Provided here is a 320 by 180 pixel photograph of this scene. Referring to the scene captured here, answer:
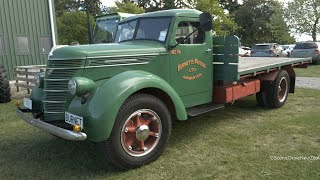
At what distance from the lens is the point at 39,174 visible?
13.1ft

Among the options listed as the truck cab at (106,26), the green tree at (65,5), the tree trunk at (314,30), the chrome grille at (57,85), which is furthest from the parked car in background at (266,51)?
the green tree at (65,5)

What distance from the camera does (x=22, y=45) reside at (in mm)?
13070

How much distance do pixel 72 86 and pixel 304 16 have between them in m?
38.7

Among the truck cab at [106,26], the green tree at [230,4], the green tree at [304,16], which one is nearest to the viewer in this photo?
the truck cab at [106,26]

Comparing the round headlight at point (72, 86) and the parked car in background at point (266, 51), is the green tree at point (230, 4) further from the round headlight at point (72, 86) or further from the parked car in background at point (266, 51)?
the round headlight at point (72, 86)

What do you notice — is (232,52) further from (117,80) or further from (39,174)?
(39,174)

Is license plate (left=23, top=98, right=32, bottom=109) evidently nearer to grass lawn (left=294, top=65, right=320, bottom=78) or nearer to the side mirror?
the side mirror

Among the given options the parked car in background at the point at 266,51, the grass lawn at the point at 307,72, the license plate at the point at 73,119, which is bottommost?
the grass lawn at the point at 307,72

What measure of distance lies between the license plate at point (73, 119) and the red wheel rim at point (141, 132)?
1.77ft

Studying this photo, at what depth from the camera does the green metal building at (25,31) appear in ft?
41.0

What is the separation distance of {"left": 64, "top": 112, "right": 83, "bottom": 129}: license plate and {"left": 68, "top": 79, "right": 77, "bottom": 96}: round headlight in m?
0.28

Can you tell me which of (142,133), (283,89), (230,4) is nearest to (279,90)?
(283,89)

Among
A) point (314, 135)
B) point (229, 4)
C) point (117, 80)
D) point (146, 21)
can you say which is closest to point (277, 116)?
point (314, 135)

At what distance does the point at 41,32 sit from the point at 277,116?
10829 millimetres
